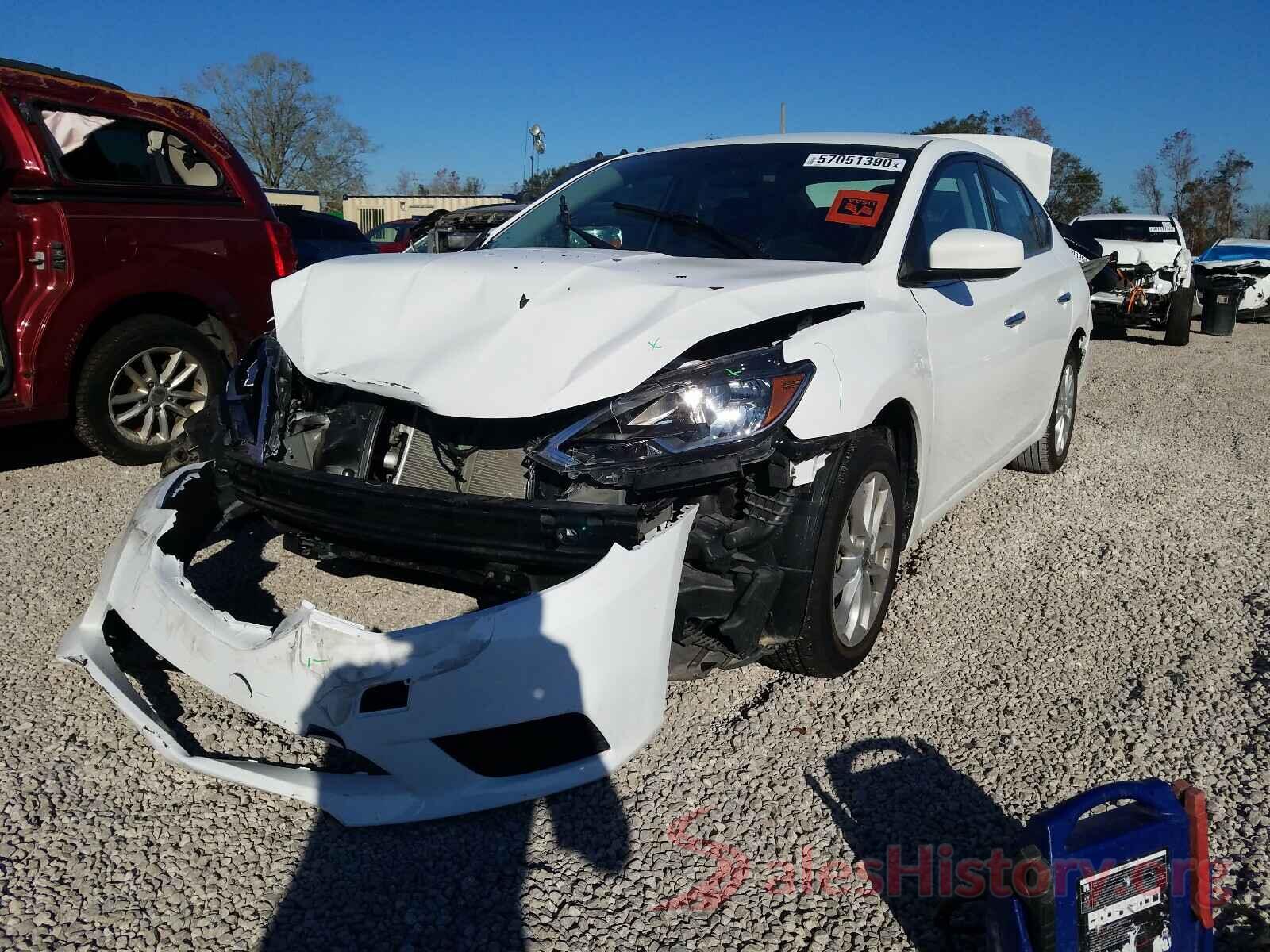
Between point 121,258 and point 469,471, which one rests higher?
point 121,258

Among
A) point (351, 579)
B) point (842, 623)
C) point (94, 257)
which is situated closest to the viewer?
point (842, 623)

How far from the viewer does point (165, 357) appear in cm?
536

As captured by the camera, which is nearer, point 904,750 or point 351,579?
point 904,750

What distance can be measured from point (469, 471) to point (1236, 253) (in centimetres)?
1827

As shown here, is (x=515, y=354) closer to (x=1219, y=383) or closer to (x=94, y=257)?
(x=94, y=257)

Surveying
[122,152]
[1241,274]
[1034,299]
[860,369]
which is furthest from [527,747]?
[1241,274]

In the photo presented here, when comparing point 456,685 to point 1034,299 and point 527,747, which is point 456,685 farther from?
point 1034,299

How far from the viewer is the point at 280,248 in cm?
579

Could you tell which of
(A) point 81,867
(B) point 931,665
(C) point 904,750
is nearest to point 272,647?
(A) point 81,867

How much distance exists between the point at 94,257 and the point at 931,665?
14.8 feet

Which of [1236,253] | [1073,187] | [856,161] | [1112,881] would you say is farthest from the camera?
[1073,187]

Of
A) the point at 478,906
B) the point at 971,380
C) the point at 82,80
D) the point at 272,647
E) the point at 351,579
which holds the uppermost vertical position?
the point at 82,80

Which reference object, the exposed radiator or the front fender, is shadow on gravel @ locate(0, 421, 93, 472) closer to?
the exposed radiator

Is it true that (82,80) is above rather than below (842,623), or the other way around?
above
